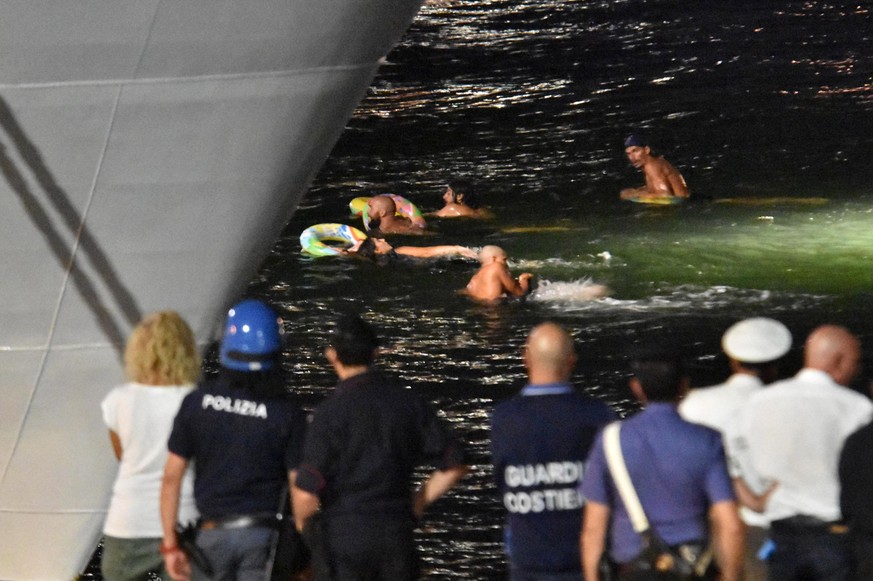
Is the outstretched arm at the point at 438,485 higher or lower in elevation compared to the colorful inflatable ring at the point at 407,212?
lower

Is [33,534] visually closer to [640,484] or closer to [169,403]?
[169,403]

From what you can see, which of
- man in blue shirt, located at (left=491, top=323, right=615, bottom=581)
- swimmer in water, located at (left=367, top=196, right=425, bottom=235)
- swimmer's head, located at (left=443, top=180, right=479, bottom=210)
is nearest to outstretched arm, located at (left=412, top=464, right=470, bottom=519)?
man in blue shirt, located at (left=491, top=323, right=615, bottom=581)

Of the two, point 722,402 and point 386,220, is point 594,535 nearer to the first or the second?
point 722,402

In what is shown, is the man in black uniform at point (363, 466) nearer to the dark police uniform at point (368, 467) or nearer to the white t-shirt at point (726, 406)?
the dark police uniform at point (368, 467)

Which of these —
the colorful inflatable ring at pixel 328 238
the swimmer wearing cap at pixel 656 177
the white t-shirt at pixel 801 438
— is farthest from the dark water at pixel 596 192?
the white t-shirt at pixel 801 438

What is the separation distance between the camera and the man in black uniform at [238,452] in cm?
501

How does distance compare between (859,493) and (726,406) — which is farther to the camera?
(726,406)

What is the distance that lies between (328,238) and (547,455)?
11576 millimetres

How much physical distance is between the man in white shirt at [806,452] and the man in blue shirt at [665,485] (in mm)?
581

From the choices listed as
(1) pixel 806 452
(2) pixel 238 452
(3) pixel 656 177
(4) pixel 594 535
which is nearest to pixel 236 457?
(2) pixel 238 452

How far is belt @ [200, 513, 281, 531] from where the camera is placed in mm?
5098

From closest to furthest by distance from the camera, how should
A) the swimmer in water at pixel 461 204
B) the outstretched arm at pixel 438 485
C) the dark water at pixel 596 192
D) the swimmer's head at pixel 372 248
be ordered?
the outstretched arm at pixel 438 485, the dark water at pixel 596 192, the swimmer's head at pixel 372 248, the swimmer in water at pixel 461 204

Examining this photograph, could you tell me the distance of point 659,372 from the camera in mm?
4566

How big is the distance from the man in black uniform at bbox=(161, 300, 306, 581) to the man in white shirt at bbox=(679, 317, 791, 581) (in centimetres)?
147
